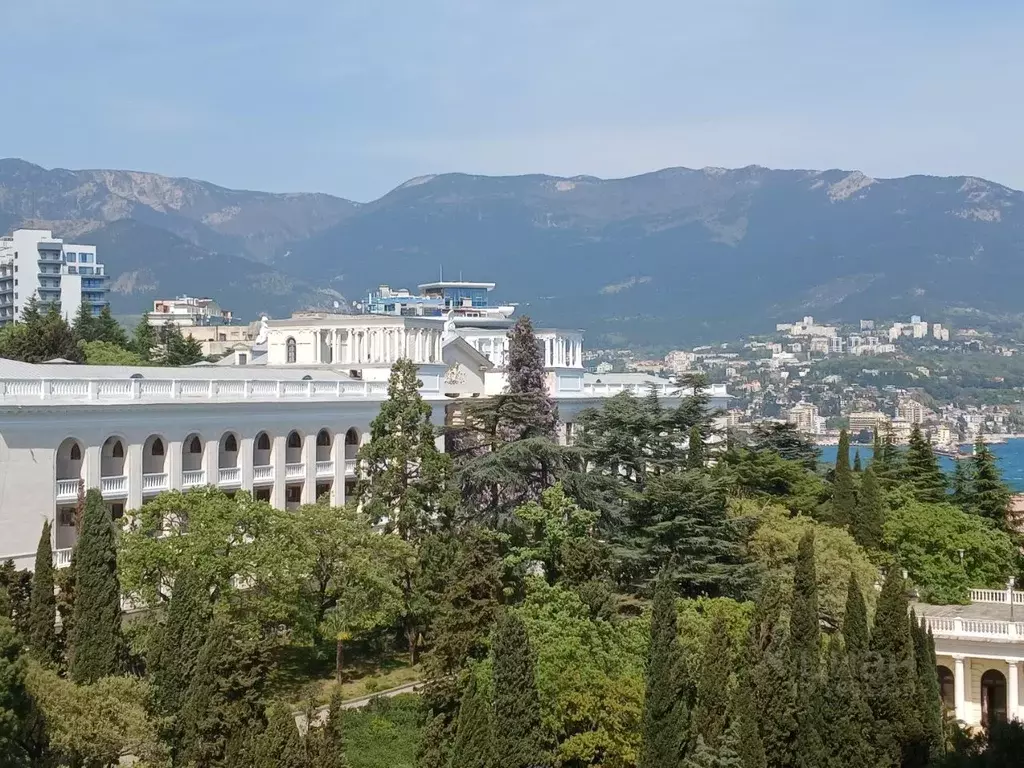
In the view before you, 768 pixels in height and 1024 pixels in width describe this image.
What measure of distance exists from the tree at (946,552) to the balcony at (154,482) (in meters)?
23.9

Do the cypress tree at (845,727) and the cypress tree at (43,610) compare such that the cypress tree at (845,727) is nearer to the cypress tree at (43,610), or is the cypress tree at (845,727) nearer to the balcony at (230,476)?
the cypress tree at (43,610)

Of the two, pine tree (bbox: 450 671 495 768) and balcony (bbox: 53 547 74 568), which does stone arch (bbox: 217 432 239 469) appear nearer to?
balcony (bbox: 53 547 74 568)

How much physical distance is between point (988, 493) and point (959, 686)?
1605 cm

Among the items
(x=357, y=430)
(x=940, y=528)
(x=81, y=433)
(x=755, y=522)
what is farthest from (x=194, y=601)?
(x=940, y=528)

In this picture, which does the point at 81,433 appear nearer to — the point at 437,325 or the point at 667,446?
the point at 667,446

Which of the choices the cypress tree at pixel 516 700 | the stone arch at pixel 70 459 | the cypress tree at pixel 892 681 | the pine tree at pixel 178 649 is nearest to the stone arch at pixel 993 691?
the cypress tree at pixel 892 681

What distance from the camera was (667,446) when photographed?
50844mm

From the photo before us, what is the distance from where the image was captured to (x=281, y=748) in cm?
2803

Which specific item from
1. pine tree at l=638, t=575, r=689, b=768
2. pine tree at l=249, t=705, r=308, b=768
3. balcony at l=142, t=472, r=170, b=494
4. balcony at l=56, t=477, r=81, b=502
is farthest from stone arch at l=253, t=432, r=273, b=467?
pine tree at l=249, t=705, r=308, b=768

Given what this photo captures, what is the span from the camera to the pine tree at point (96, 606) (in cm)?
3192

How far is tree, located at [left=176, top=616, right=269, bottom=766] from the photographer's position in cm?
2973

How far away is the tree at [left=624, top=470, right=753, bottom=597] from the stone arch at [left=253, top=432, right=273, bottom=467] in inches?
574

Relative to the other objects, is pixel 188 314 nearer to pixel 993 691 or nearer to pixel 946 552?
pixel 946 552

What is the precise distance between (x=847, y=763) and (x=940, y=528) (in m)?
20.7
